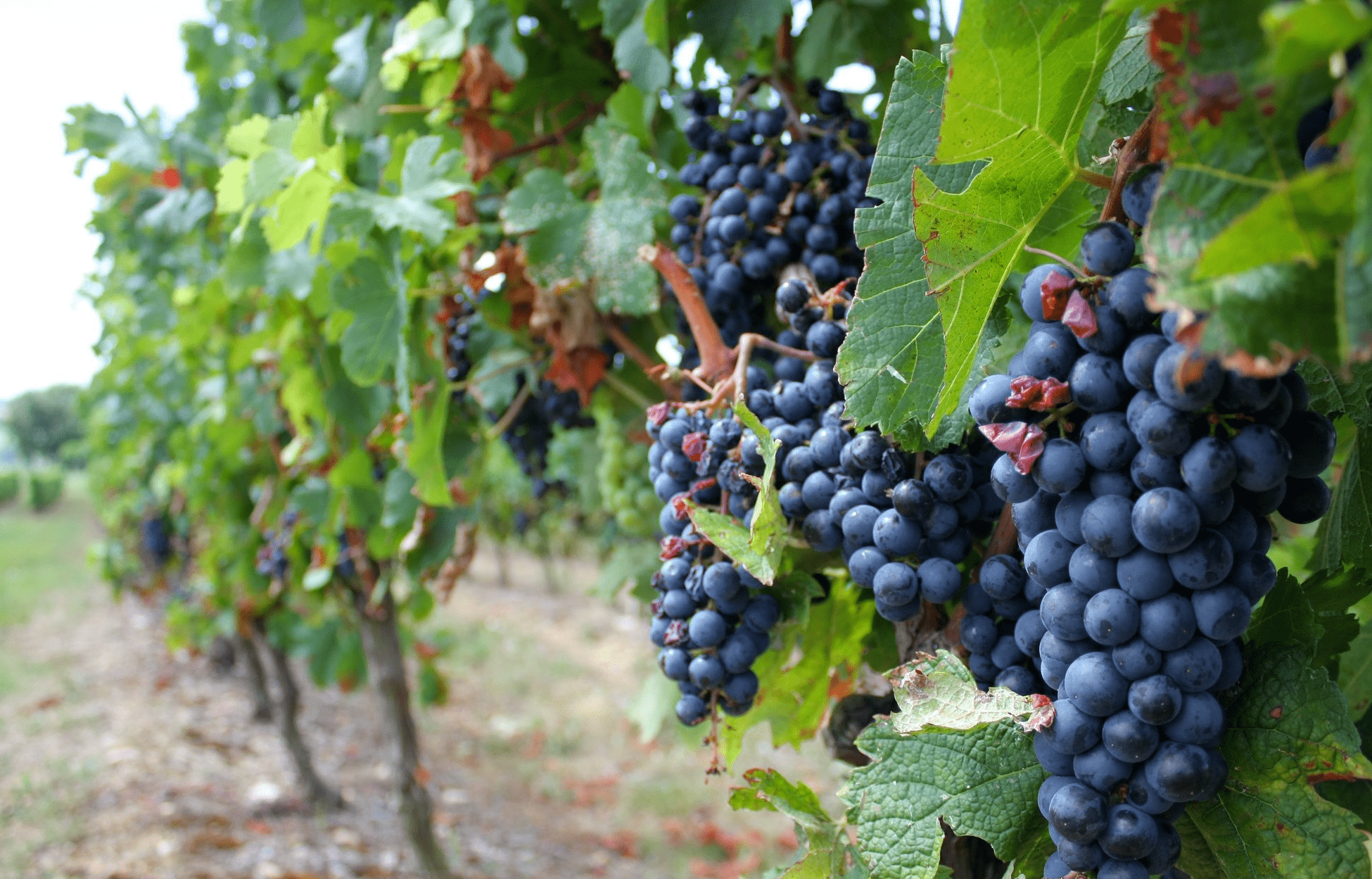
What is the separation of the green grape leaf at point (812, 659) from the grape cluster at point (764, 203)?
38 cm

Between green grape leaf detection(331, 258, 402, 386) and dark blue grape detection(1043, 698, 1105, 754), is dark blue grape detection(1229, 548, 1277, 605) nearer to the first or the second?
dark blue grape detection(1043, 698, 1105, 754)

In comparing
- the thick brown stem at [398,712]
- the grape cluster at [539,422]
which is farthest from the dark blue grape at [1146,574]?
the thick brown stem at [398,712]

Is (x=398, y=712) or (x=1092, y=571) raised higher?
(x=1092, y=571)

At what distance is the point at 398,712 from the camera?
366 cm

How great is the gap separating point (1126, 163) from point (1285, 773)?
0.51 meters

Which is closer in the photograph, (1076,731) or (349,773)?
(1076,731)

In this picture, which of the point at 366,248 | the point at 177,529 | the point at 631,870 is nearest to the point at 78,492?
the point at 177,529

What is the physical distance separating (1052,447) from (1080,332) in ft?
0.30

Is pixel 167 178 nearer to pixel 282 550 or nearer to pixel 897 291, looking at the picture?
pixel 282 550

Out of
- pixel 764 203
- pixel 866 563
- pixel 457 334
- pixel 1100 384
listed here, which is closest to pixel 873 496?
pixel 866 563

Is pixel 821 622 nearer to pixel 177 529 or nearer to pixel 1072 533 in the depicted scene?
pixel 1072 533

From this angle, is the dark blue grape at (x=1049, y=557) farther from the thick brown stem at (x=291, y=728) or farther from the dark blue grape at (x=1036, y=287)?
the thick brown stem at (x=291, y=728)

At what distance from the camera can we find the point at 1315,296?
494 mm

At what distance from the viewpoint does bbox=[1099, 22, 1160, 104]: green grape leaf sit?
0.77m
